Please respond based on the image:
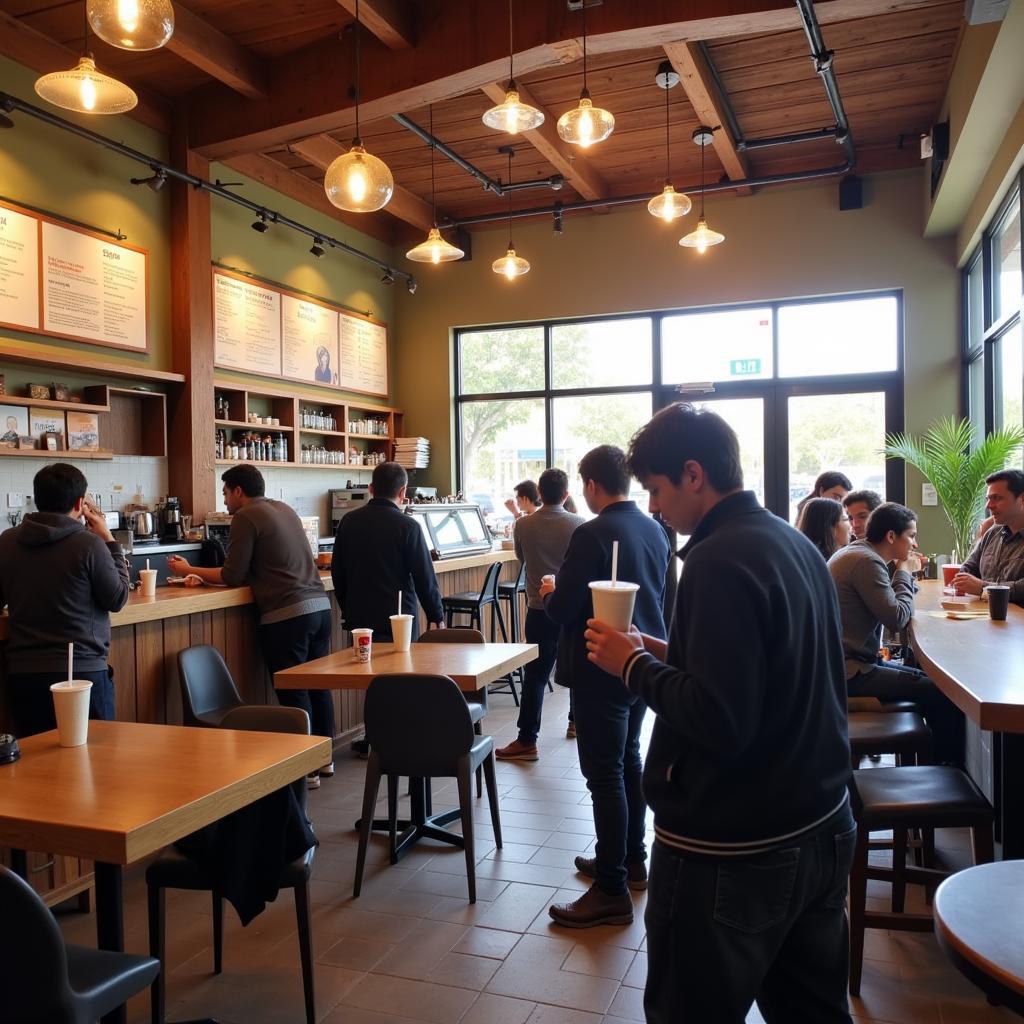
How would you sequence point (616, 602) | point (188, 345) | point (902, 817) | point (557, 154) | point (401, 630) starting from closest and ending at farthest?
1. point (616, 602)
2. point (902, 817)
3. point (401, 630)
4. point (188, 345)
5. point (557, 154)

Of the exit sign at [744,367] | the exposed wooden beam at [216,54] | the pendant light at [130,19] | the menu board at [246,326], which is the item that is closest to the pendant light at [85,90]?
the pendant light at [130,19]

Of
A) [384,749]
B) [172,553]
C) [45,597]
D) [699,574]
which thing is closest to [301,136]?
[172,553]

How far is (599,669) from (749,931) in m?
1.53

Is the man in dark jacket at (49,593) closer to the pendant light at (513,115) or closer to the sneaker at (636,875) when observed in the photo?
the sneaker at (636,875)

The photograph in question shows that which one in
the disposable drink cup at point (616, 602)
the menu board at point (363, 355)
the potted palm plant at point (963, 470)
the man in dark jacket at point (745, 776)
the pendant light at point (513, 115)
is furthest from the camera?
the menu board at point (363, 355)

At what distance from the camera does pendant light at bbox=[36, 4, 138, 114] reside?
3498mm

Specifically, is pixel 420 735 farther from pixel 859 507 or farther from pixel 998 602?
pixel 859 507

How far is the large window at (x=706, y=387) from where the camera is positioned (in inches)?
321

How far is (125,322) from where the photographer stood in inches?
249

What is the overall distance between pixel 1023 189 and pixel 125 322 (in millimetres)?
5832

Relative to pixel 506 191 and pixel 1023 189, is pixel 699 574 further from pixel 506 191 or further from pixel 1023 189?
pixel 506 191

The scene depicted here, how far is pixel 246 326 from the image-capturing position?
7.49 metres

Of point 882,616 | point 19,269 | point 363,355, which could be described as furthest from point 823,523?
point 363,355

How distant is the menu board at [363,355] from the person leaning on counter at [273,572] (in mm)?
4418
